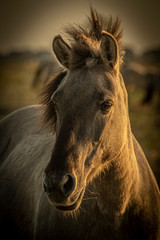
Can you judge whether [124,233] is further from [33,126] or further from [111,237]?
[33,126]

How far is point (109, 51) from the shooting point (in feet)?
7.17

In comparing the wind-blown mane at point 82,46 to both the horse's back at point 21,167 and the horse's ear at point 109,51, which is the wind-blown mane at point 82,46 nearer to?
the horse's ear at point 109,51

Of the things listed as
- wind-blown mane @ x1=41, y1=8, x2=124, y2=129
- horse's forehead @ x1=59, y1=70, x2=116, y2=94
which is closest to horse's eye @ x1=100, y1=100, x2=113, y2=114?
horse's forehead @ x1=59, y1=70, x2=116, y2=94

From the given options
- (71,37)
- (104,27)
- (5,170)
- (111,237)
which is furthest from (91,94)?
(5,170)

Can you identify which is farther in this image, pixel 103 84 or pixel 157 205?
pixel 157 205

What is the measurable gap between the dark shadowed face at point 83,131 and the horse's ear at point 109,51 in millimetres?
95

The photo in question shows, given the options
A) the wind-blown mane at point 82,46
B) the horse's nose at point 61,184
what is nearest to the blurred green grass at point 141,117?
the wind-blown mane at point 82,46

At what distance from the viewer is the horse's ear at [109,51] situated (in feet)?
6.87

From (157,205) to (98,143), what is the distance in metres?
1.30

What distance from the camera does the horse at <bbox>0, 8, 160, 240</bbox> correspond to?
5.67ft

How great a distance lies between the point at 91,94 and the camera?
1897mm

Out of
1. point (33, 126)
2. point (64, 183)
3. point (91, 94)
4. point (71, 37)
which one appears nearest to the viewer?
point (64, 183)

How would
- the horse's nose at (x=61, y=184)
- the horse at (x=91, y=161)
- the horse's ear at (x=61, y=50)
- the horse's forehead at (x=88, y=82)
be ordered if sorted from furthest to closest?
1. the horse's ear at (x=61, y=50)
2. the horse's forehead at (x=88, y=82)
3. the horse at (x=91, y=161)
4. the horse's nose at (x=61, y=184)

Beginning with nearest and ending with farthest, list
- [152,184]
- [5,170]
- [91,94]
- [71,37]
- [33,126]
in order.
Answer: [91,94] < [71,37] < [152,184] < [5,170] < [33,126]
